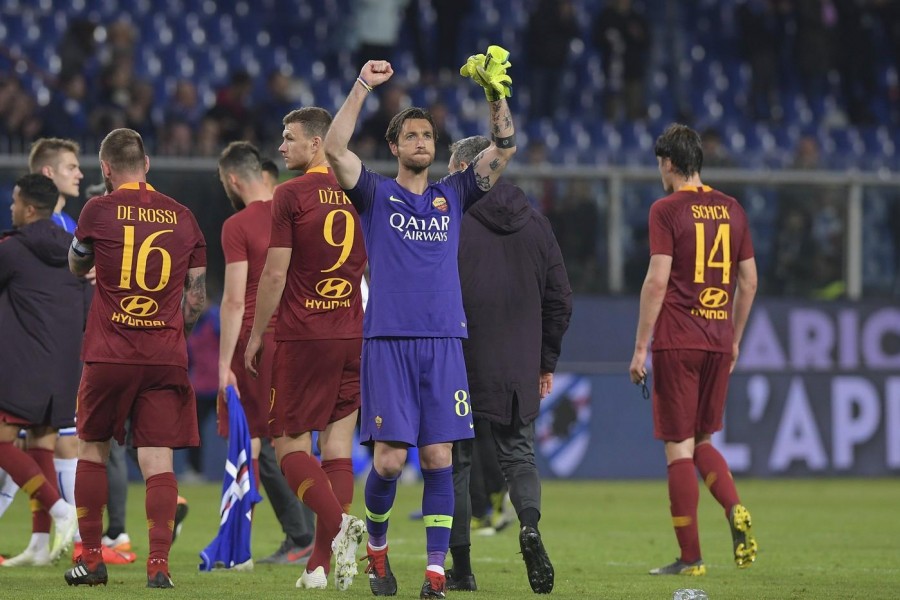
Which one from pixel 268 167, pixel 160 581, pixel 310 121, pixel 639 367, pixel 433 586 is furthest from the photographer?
pixel 268 167

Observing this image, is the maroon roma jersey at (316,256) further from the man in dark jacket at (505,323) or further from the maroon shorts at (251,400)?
the maroon shorts at (251,400)

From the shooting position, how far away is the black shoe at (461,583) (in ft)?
25.3

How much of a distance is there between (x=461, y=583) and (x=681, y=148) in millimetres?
2829

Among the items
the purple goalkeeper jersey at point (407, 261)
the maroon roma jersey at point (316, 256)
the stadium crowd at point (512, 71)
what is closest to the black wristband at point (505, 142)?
the purple goalkeeper jersey at point (407, 261)

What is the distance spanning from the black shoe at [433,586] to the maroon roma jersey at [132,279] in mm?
1664

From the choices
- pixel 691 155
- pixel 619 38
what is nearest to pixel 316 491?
pixel 691 155

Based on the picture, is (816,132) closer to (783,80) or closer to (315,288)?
(783,80)

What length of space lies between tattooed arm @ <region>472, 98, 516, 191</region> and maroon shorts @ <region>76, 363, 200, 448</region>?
178 cm

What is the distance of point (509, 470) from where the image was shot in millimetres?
7738

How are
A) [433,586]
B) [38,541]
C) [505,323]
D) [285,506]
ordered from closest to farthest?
[433,586] < [505,323] < [38,541] < [285,506]

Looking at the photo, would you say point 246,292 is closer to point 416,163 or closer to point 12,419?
point 12,419

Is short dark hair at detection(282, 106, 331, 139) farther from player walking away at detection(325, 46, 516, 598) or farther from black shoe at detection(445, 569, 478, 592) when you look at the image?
black shoe at detection(445, 569, 478, 592)

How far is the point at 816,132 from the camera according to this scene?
2230 cm

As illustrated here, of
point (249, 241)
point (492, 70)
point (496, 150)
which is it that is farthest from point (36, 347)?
point (492, 70)
